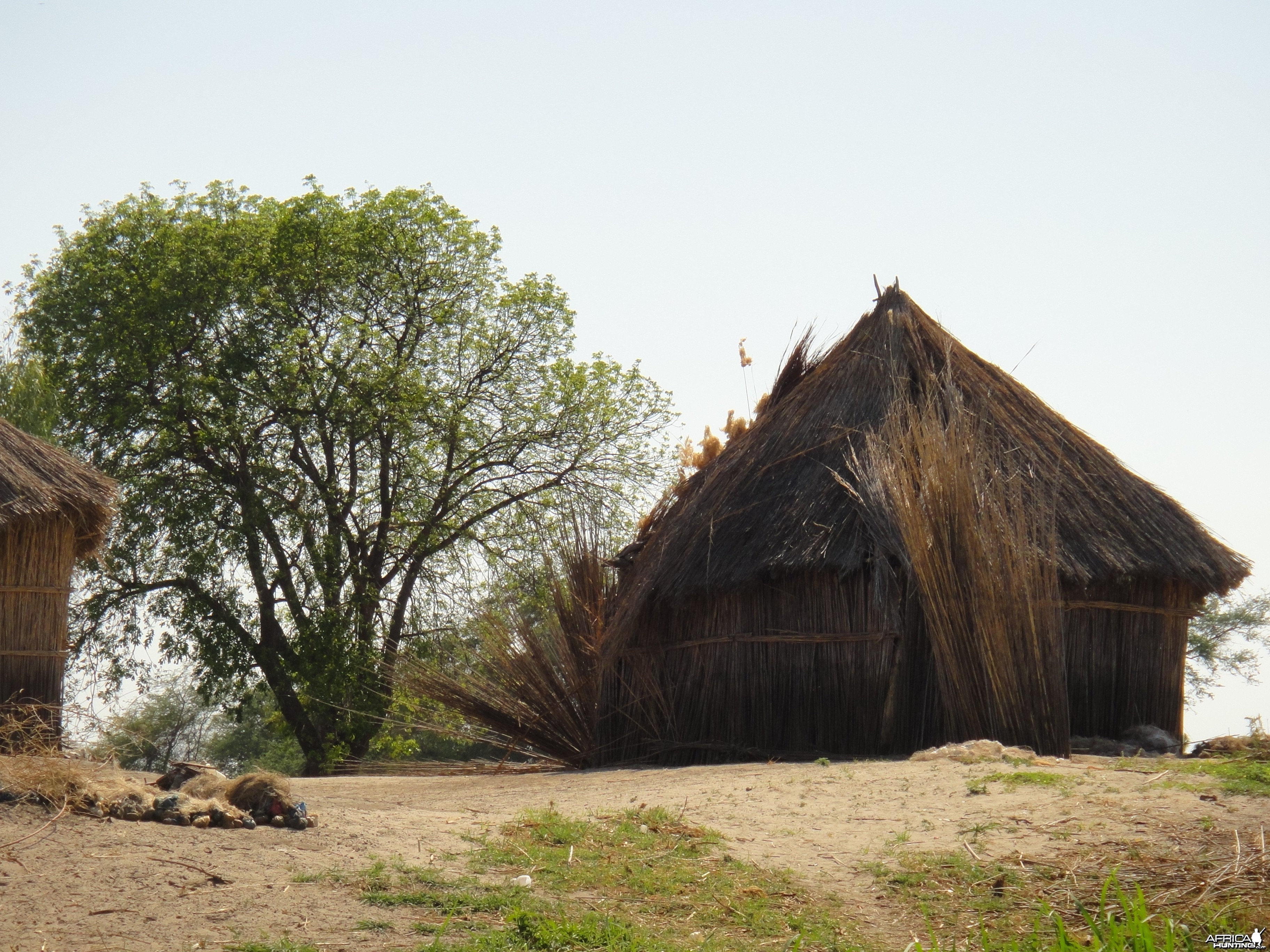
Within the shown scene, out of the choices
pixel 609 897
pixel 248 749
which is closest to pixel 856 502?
pixel 609 897

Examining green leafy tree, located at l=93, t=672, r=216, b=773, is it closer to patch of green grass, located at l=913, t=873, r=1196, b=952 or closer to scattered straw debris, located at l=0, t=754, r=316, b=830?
scattered straw debris, located at l=0, t=754, r=316, b=830

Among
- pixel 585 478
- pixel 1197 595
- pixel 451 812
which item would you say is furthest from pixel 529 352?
pixel 451 812

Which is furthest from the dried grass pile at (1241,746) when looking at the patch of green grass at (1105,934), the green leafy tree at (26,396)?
the green leafy tree at (26,396)

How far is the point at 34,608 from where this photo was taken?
810cm

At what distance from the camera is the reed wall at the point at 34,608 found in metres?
7.95

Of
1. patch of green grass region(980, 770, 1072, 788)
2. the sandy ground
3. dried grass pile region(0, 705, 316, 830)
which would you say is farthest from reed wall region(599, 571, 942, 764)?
dried grass pile region(0, 705, 316, 830)

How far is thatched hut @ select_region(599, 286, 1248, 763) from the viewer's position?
23.8ft

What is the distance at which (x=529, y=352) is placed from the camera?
18.2m

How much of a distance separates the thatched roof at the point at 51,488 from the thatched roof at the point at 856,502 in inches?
155

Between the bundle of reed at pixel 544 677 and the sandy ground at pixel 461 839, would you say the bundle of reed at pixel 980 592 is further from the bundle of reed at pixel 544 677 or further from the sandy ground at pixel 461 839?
the bundle of reed at pixel 544 677

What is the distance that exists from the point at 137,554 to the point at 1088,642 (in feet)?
41.4

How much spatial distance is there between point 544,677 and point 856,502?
3.25 m

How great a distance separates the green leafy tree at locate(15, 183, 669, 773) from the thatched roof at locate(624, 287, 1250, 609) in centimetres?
721

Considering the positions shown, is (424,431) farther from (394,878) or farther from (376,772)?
(394,878)
